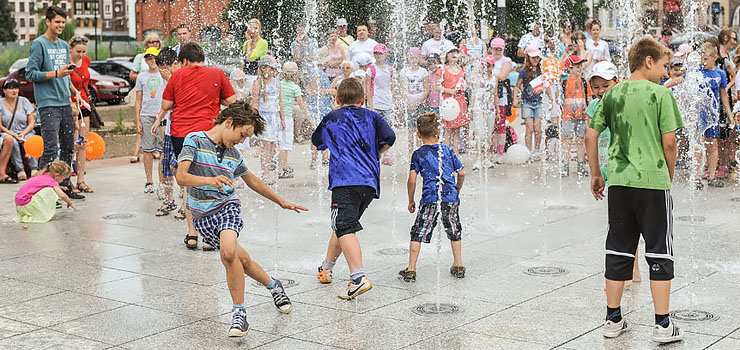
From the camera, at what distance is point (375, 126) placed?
6480mm

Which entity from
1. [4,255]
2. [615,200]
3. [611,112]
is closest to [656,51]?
[611,112]

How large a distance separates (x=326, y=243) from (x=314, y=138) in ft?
5.97

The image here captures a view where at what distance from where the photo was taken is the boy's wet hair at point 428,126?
684cm

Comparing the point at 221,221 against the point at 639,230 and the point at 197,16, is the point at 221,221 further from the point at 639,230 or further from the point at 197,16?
the point at 197,16

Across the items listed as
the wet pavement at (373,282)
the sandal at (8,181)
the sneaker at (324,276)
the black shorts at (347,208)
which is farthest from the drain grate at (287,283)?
the sandal at (8,181)

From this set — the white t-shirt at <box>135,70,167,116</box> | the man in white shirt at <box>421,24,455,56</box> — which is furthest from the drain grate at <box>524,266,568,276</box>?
the man in white shirt at <box>421,24,455,56</box>

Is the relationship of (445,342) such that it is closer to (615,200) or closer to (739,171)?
(615,200)

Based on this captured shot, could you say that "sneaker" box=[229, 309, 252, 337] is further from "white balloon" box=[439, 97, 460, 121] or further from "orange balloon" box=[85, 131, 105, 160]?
"orange balloon" box=[85, 131, 105, 160]

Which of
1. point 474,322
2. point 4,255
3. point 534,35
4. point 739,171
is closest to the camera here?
point 474,322

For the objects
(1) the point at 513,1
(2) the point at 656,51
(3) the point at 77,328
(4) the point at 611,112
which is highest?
(1) the point at 513,1

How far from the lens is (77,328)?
5594 millimetres

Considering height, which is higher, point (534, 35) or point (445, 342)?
point (534, 35)

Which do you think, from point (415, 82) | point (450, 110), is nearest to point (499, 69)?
point (415, 82)

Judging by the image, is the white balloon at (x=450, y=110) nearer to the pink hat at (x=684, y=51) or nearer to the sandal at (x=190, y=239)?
the pink hat at (x=684, y=51)
